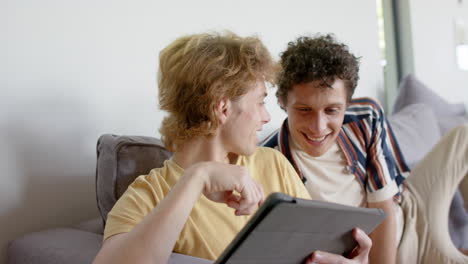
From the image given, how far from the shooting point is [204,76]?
1196mm

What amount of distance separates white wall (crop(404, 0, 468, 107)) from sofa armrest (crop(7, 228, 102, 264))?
115 inches

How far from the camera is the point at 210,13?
2.04m

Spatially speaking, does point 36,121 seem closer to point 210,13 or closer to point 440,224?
point 210,13

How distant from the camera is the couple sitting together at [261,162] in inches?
39.7

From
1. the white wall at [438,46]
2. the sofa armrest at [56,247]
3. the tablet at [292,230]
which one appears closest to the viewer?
the tablet at [292,230]

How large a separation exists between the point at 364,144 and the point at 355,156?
51 millimetres

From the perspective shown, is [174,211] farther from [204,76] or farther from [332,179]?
[332,179]

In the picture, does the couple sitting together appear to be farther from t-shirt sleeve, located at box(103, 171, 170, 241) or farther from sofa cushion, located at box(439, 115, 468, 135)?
sofa cushion, located at box(439, 115, 468, 135)

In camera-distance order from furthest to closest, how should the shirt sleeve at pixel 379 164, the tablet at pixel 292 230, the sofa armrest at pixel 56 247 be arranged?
the shirt sleeve at pixel 379 164, the sofa armrest at pixel 56 247, the tablet at pixel 292 230

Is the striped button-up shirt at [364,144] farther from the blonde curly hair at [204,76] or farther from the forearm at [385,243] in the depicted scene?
the blonde curly hair at [204,76]

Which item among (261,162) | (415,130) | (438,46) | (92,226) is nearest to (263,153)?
(261,162)

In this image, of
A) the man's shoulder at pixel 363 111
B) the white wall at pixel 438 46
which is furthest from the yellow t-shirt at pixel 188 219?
the white wall at pixel 438 46

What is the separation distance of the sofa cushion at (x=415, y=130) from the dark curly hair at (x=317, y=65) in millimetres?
1009

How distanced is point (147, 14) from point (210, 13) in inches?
13.3
